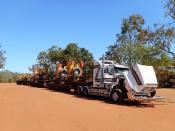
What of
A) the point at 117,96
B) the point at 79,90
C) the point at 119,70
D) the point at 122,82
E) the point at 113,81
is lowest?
the point at 117,96

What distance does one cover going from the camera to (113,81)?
24.4 meters

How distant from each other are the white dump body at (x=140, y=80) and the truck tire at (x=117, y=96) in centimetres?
76

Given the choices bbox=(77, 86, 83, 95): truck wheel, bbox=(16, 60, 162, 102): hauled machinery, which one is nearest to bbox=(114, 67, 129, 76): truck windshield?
bbox=(16, 60, 162, 102): hauled machinery

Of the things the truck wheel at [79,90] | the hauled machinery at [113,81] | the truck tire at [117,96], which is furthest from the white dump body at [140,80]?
the truck wheel at [79,90]

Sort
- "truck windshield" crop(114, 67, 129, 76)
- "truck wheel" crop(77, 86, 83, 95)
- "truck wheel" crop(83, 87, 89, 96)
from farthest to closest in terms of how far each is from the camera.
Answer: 1. "truck wheel" crop(77, 86, 83, 95)
2. "truck wheel" crop(83, 87, 89, 96)
3. "truck windshield" crop(114, 67, 129, 76)

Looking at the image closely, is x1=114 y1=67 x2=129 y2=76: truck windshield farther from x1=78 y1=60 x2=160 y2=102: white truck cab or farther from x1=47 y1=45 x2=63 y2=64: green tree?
x1=47 y1=45 x2=63 y2=64: green tree

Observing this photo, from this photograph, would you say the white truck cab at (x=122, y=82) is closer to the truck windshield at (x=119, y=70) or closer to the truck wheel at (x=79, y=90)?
the truck windshield at (x=119, y=70)

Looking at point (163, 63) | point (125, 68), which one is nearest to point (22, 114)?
point (125, 68)

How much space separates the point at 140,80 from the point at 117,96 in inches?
79.6

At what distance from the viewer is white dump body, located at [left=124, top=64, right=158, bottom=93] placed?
21252mm

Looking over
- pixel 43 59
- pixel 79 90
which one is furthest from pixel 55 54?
pixel 79 90

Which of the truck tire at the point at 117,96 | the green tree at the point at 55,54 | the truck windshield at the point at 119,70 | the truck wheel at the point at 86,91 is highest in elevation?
the green tree at the point at 55,54

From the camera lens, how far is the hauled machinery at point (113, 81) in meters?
21.5

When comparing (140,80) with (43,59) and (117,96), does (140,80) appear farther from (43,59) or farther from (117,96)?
(43,59)
